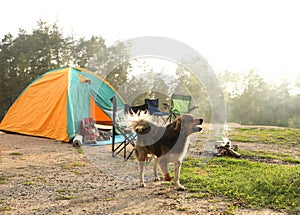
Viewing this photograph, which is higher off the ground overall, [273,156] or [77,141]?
[77,141]

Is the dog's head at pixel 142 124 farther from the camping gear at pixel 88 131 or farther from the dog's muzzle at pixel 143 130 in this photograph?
the camping gear at pixel 88 131

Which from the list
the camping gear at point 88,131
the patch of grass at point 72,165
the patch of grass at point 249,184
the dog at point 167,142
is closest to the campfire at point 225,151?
the patch of grass at point 249,184

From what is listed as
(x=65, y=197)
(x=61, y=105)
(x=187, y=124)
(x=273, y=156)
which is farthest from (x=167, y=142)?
(x=61, y=105)

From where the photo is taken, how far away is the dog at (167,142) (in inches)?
147

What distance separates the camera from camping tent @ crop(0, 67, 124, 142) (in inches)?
313

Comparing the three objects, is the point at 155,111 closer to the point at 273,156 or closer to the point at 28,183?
the point at 273,156

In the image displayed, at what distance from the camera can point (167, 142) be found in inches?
149

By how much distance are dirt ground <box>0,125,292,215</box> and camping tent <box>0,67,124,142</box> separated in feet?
6.62

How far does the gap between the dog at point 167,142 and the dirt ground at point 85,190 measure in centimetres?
32

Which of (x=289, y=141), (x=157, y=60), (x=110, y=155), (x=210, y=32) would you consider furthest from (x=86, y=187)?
(x=210, y=32)

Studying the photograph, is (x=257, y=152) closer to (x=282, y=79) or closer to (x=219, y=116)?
(x=219, y=116)

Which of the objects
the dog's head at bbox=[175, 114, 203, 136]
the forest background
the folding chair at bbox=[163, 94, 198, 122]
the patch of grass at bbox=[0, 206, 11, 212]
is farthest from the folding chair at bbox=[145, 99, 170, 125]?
the forest background

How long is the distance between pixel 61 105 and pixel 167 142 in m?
5.13

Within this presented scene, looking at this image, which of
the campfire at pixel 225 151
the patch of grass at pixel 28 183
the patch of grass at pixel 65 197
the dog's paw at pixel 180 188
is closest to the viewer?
the patch of grass at pixel 65 197
